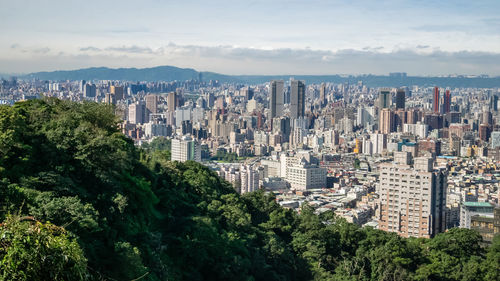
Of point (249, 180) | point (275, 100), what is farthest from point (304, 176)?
point (275, 100)

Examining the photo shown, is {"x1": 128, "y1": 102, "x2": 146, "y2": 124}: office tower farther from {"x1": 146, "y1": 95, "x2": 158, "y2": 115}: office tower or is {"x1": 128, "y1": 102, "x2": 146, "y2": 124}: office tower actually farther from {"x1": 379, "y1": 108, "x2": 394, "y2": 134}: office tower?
{"x1": 379, "y1": 108, "x2": 394, "y2": 134}: office tower

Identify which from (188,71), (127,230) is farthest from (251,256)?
(188,71)

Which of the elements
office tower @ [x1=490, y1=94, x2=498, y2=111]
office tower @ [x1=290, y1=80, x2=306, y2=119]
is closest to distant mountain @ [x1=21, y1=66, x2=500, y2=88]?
office tower @ [x1=290, y1=80, x2=306, y2=119]

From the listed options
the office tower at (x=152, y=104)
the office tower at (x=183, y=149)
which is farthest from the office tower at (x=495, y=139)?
the office tower at (x=152, y=104)

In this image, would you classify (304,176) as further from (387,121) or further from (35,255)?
(35,255)

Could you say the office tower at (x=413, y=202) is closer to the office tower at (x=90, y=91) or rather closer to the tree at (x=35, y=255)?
the tree at (x=35, y=255)

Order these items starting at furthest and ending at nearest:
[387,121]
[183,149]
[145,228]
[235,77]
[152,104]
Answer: [235,77]
[152,104]
[387,121]
[183,149]
[145,228]

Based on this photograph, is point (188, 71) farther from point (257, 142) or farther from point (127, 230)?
point (127, 230)

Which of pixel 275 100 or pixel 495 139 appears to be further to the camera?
pixel 275 100

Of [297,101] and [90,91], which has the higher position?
[90,91]
